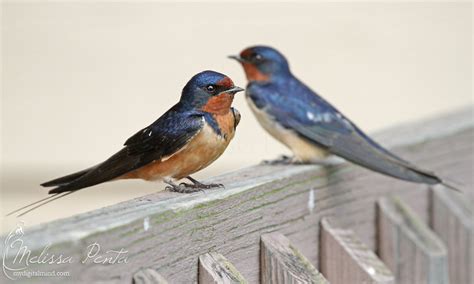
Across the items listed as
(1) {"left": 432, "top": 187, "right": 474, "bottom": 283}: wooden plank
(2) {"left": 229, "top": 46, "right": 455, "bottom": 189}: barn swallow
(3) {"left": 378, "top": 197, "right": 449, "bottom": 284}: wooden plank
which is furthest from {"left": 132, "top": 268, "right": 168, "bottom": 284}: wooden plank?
(1) {"left": 432, "top": 187, "right": 474, "bottom": 283}: wooden plank

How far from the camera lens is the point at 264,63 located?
4211mm

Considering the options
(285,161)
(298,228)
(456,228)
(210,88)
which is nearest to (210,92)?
(210,88)

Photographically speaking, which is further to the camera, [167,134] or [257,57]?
[257,57]

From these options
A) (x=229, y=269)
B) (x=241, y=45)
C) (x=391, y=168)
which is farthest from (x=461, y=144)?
(x=241, y=45)

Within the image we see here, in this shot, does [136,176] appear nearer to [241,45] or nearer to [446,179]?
[446,179]

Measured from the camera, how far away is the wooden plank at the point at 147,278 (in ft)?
7.02

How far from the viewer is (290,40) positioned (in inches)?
292

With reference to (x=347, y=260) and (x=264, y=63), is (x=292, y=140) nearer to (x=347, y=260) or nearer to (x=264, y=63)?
(x=264, y=63)

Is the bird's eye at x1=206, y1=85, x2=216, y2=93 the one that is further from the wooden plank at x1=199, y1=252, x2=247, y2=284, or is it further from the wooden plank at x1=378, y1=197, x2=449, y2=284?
the wooden plank at x1=378, y1=197, x2=449, y2=284

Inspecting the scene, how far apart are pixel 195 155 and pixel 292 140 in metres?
1.50

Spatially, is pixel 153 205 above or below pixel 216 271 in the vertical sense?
above

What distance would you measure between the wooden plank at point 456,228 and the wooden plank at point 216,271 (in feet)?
4.35

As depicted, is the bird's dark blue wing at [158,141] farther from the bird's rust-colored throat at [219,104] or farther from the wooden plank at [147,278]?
the wooden plank at [147,278]

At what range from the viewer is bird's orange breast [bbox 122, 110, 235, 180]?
2518mm
